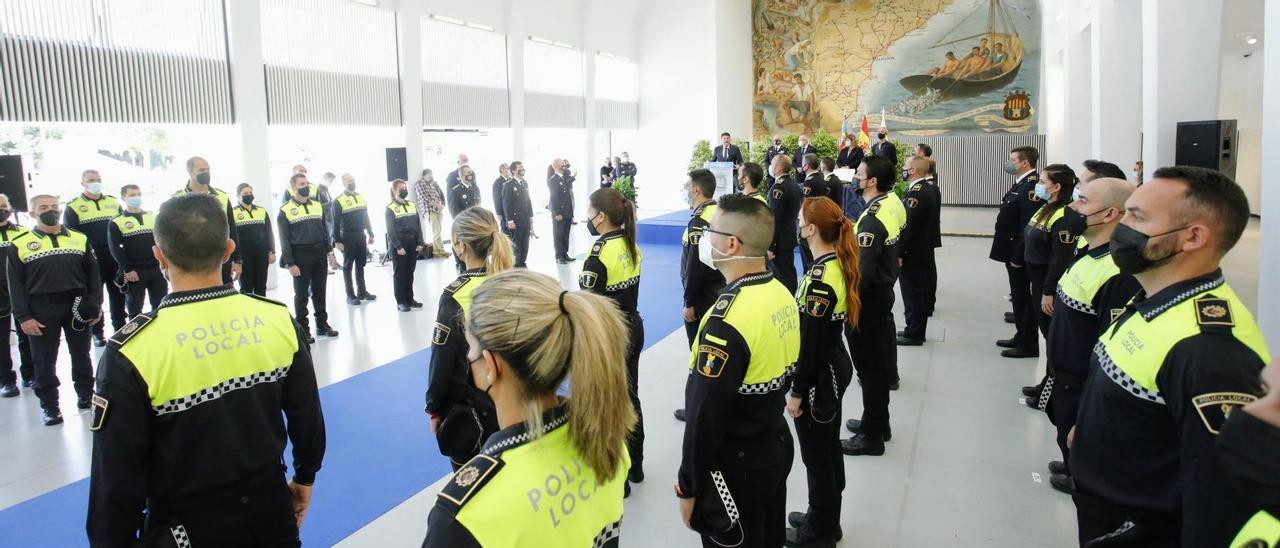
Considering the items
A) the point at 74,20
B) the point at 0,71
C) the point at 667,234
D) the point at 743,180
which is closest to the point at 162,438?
the point at 743,180

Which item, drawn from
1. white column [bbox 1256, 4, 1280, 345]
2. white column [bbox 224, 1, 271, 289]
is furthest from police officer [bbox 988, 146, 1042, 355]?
white column [bbox 224, 1, 271, 289]

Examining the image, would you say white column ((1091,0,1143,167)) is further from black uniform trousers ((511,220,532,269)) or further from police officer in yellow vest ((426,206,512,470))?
police officer in yellow vest ((426,206,512,470))

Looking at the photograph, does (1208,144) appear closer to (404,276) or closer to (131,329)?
(131,329)

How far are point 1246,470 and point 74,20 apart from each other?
11.4 meters

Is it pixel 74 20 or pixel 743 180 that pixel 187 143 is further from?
pixel 743 180

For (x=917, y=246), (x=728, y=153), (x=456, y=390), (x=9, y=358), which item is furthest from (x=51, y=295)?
(x=728, y=153)

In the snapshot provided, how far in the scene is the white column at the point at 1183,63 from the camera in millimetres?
5762

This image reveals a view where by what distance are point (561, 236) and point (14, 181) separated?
711 centimetres

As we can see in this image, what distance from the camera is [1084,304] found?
3330 millimetres

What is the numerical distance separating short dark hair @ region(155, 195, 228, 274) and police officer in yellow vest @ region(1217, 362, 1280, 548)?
2.52 metres

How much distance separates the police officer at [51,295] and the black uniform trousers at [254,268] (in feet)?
6.03

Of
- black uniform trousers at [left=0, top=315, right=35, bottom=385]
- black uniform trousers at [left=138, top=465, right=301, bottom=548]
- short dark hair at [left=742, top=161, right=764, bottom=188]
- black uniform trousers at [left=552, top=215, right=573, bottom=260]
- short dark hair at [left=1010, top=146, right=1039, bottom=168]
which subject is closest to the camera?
black uniform trousers at [left=138, top=465, right=301, bottom=548]

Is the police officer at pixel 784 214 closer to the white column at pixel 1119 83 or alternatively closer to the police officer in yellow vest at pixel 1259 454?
the white column at pixel 1119 83

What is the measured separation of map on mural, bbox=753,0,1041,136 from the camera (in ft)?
62.8
